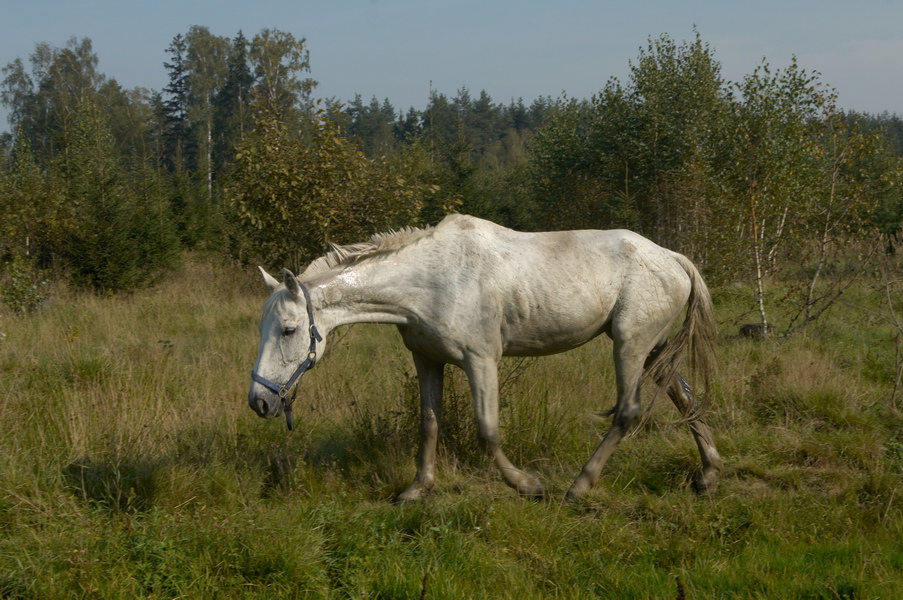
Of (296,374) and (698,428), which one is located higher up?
(296,374)

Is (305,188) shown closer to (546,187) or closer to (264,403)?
(264,403)

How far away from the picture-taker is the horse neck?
475 centimetres

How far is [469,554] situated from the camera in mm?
4000

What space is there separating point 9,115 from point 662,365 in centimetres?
6318

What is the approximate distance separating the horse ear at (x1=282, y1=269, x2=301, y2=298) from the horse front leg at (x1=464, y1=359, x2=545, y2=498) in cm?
116

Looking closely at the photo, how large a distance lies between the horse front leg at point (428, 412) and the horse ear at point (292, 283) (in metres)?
1.03

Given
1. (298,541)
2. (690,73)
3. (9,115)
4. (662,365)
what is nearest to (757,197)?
(662,365)

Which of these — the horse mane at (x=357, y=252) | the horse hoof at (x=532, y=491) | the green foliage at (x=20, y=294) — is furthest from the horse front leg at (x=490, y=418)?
the green foliage at (x=20, y=294)

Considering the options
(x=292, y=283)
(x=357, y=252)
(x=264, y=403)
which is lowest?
(x=264, y=403)

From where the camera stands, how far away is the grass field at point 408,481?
373 cm

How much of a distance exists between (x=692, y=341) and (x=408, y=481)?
2271 mm

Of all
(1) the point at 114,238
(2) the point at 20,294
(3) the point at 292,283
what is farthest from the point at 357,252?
(1) the point at 114,238

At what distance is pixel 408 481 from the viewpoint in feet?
17.4

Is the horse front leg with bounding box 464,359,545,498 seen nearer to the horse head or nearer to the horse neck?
the horse neck
